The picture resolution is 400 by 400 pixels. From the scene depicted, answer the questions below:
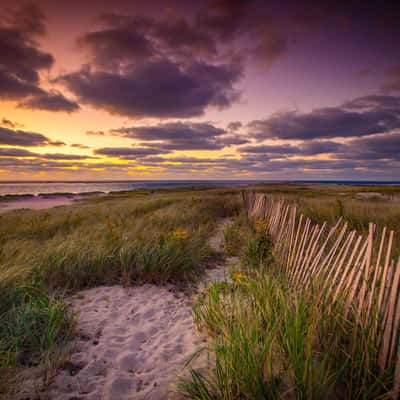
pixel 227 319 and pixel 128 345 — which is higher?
pixel 227 319

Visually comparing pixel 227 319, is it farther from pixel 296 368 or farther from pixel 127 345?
pixel 127 345

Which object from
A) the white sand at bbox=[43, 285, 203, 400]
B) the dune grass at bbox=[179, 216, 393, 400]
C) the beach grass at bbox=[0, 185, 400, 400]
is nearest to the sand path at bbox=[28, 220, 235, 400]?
the white sand at bbox=[43, 285, 203, 400]

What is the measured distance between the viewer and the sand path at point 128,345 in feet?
6.54

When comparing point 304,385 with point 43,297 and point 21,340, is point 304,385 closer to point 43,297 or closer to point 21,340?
point 21,340

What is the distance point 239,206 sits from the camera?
13352mm

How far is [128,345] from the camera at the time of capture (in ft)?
8.46

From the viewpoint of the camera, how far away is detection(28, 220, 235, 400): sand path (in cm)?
199

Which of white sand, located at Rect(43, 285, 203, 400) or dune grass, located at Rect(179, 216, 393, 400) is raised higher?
dune grass, located at Rect(179, 216, 393, 400)

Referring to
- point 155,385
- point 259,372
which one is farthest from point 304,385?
point 155,385

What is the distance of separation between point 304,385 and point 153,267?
322 cm

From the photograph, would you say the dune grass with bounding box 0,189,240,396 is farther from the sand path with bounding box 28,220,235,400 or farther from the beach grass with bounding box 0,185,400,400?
the sand path with bounding box 28,220,235,400

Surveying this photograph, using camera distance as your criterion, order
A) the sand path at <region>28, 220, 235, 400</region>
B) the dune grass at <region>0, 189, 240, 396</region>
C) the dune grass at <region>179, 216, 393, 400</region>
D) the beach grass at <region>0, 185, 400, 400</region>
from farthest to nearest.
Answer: the dune grass at <region>0, 189, 240, 396</region> → the sand path at <region>28, 220, 235, 400</region> → the beach grass at <region>0, 185, 400, 400</region> → the dune grass at <region>179, 216, 393, 400</region>

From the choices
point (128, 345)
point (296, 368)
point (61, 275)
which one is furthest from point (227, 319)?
point (61, 275)

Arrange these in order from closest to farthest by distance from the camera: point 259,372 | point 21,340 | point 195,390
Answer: point 259,372 < point 195,390 < point 21,340
